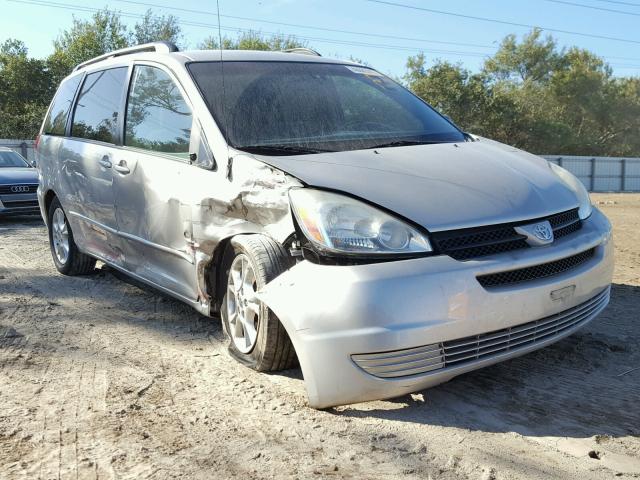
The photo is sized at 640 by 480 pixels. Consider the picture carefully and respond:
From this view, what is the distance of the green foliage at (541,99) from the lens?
37.9 m

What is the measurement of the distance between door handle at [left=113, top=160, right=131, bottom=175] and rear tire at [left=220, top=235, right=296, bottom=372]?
Answer: 1.26 metres

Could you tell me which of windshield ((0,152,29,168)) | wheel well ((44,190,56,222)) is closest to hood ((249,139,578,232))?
wheel well ((44,190,56,222))

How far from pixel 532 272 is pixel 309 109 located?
5.32 feet

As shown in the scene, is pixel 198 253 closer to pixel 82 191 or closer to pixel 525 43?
pixel 82 191

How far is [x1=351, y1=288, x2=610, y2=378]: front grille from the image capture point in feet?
8.68

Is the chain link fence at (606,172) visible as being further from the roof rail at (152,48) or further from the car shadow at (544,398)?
the car shadow at (544,398)

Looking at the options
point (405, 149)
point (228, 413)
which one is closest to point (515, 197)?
point (405, 149)

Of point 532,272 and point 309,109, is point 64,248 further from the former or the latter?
point 532,272

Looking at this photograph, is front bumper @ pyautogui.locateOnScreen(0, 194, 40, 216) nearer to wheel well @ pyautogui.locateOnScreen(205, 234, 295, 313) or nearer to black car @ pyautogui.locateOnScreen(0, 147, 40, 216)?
black car @ pyautogui.locateOnScreen(0, 147, 40, 216)

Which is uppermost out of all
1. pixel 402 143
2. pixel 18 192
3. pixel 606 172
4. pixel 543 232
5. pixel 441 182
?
pixel 402 143

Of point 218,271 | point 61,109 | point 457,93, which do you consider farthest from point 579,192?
point 457,93

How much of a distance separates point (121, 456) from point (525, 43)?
60286mm

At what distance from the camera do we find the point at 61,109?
6.07 meters

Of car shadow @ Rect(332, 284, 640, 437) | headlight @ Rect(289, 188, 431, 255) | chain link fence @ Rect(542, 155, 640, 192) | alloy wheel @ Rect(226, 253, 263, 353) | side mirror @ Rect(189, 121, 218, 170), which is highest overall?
side mirror @ Rect(189, 121, 218, 170)
